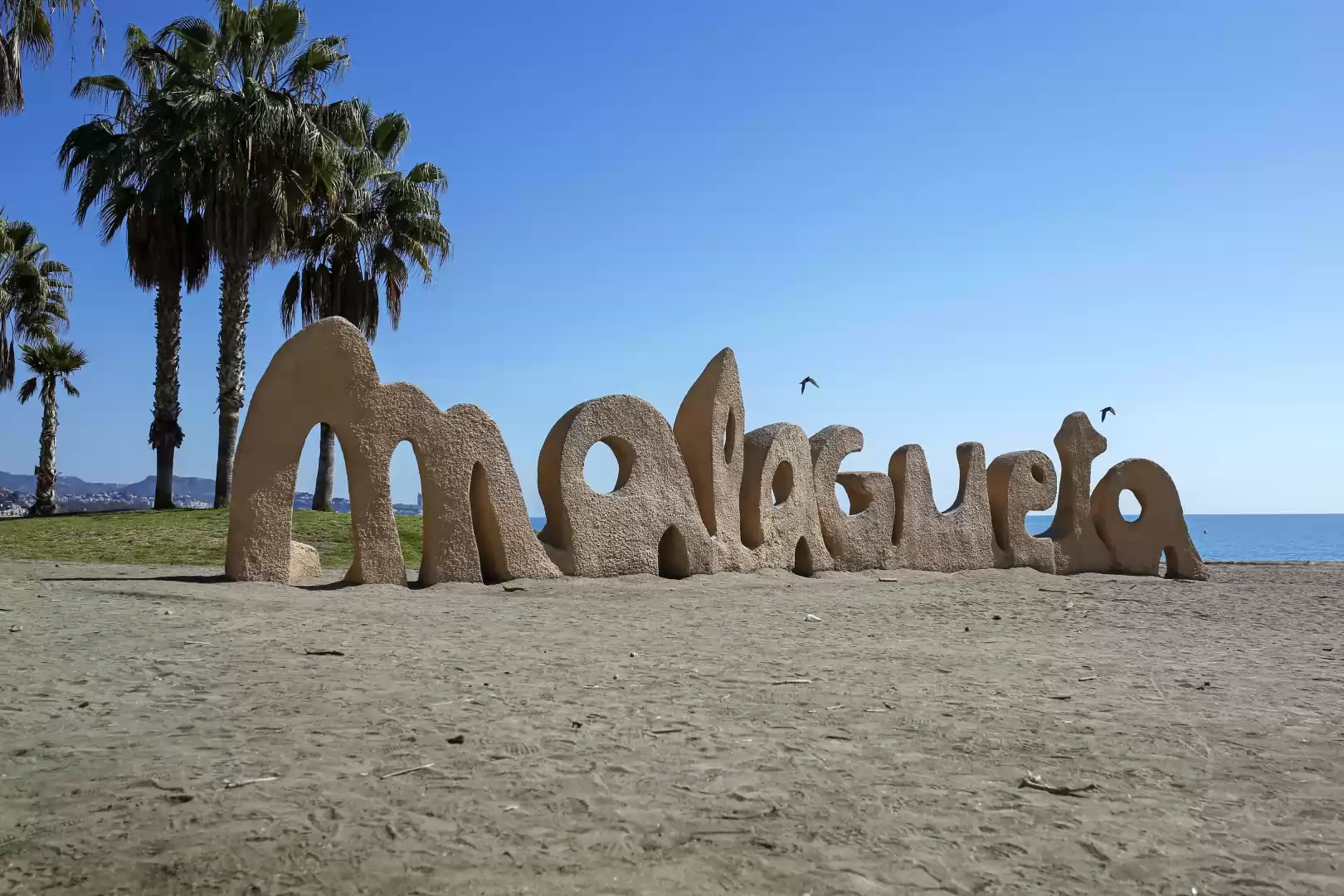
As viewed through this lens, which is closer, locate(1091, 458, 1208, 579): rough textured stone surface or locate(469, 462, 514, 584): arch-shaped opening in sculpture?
locate(469, 462, 514, 584): arch-shaped opening in sculpture

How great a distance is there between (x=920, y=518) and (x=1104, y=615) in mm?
4965

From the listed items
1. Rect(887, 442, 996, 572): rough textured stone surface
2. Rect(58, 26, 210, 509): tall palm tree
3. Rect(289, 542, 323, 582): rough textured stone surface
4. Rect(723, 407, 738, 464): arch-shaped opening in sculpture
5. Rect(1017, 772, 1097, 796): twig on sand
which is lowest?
Rect(1017, 772, 1097, 796): twig on sand

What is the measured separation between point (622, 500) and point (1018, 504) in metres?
7.45

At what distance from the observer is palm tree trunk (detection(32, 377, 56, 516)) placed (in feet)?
77.8

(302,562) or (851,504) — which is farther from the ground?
(851,504)

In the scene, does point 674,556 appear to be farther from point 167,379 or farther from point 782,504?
point 167,379

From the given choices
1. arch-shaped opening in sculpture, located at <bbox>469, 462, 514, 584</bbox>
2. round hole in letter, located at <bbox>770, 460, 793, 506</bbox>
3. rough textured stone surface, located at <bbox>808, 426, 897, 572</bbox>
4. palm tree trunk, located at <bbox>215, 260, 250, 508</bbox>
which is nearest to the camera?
arch-shaped opening in sculpture, located at <bbox>469, 462, 514, 584</bbox>

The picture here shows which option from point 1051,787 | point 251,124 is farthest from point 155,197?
point 1051,787

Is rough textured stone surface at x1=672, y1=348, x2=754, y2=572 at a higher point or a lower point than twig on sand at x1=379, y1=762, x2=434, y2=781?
higher

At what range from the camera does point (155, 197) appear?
20.0 m

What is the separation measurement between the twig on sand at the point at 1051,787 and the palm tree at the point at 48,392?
84.1 ft

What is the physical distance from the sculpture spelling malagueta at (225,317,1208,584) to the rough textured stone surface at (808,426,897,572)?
0.03 meters

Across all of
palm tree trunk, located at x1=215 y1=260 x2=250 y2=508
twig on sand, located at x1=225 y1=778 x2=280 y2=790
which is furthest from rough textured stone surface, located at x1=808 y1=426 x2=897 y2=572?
palm tree trunk, located at x1=215 y1=260 x2=250 y2=508

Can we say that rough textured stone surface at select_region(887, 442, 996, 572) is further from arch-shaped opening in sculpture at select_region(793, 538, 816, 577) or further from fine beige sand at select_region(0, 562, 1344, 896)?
fine beige sand at select_region(0, 562, 1344, 896)
